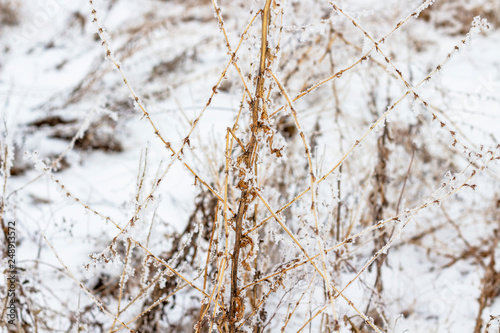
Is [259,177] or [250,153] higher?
[259,177]

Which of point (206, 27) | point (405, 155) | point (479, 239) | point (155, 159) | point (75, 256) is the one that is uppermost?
point (206, 27)

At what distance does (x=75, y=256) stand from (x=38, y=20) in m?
4.75

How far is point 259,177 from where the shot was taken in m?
1.32

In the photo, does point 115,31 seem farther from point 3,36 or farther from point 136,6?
point 3,36

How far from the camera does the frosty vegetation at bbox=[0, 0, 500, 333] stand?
95 centimetres

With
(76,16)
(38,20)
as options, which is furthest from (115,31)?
(38,20)

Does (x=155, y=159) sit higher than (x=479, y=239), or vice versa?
(x=155, y=159)

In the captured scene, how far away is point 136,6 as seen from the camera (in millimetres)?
5848

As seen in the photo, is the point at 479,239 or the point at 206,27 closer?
the point at 479,239

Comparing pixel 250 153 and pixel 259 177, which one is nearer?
pixel 250 153

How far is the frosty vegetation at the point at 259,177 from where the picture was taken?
95 cm

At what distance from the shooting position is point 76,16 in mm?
5273

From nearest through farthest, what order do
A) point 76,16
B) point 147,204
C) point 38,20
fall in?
point 147,204
point 76,16
point 38,20

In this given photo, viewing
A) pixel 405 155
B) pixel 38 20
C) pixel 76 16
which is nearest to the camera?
pixel 405 155
